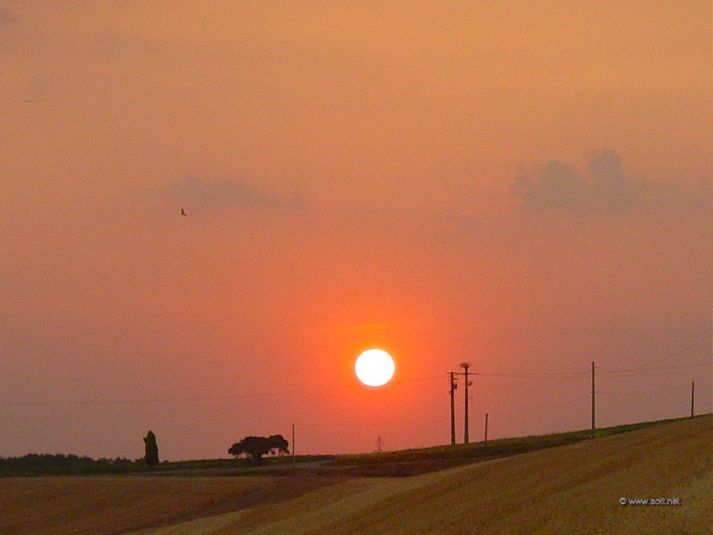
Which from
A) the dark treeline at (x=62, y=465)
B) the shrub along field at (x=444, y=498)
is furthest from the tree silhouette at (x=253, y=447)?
the shrub along field at (x=444, y=498)

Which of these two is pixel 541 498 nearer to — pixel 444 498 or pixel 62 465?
pixel 444 498

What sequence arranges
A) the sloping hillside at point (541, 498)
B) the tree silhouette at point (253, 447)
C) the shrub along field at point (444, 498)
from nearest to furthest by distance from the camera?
1. the sloping hillside at point (541, 498)
2. the shrub along field at point (444, 498)
3. the tree silhouette at point (253, 447)

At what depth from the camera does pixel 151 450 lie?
13188cm

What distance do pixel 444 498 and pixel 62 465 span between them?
4211 inches

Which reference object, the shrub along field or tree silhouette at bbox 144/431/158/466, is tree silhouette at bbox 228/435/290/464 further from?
the shrub along field

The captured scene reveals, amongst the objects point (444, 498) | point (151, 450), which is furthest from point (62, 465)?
point (444, 498)

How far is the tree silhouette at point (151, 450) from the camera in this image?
13138 cm

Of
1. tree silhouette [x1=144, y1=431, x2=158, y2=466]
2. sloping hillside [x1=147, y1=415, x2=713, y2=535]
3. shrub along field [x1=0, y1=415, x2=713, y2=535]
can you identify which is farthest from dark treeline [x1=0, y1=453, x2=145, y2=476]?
sloping hillside [x1=147, y1=415, x2=713, y2=535]

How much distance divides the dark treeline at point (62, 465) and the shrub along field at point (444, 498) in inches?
1572

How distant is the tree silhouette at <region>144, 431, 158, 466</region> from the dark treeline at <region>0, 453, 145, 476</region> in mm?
1167

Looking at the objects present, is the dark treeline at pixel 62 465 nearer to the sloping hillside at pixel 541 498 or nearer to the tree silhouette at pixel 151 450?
the tree silhouette at pixel 151 450

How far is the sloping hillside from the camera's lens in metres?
31.1

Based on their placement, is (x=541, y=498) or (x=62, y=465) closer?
(x=541, y=498)

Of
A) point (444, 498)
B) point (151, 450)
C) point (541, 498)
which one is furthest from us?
point (151, 450)
